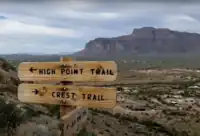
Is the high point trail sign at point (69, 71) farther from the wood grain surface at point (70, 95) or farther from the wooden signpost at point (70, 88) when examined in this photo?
the wood grain surface at point (70, 95)

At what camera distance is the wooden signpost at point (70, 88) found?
5320 mm

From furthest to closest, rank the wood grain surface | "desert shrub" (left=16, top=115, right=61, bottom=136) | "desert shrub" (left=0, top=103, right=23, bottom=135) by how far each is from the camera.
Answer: "desert shrub" (left=0, top=103, right=23, bottom=135) < "desert shrub" (left=16, top=115, right=61, bottom=136) < the wood grain surface

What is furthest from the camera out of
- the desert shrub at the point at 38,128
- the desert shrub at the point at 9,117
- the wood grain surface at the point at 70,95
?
the desert shrub at the point at 9,117

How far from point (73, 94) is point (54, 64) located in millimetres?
535

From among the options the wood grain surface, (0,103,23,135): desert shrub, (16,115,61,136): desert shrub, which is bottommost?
(16,115,61,136): desert shrub

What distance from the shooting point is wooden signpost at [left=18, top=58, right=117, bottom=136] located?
532 centimetres

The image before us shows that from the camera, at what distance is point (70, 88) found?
5.50 metres

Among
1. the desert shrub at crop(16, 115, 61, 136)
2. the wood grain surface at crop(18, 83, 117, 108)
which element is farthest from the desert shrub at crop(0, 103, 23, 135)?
the wood grain surface at crop(18, 83, 117, 108)

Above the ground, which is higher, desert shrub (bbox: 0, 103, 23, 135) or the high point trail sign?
the high point trail sign

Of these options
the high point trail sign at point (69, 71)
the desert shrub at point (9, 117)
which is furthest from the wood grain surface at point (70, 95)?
the desert shrub at point (9, 117)

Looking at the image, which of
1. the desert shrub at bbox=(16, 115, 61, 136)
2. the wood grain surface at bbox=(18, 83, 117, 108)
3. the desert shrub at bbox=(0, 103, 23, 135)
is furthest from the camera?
the desert shrub at bbox=(0, 103, 23, 135)

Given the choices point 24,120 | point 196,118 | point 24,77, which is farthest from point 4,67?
point 196,118

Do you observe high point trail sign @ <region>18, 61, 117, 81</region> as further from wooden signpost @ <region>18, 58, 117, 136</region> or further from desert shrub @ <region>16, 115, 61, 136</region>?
desert shrub @ <region>16, 115, 61, 136</region>

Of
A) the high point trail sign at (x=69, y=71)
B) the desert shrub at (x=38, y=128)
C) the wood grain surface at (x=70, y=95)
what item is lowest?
the desert shrub at (x=38, y=128)
